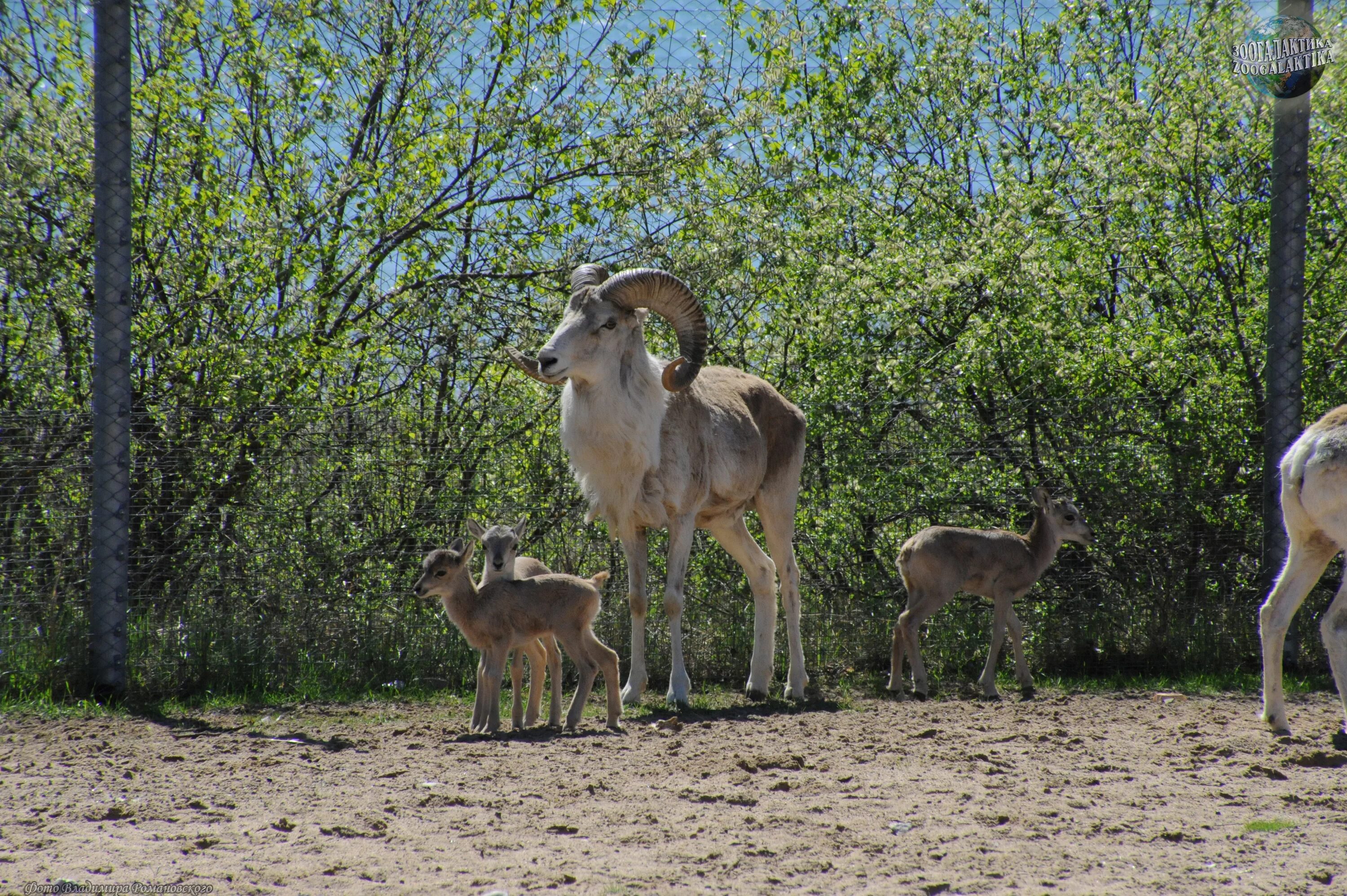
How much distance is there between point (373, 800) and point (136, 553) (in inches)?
198

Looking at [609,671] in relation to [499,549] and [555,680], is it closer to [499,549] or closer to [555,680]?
[555,680]

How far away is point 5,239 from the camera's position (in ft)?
31.1

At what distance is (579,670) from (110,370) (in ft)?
13.5

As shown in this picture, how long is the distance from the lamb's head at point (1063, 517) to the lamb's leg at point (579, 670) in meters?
4.09

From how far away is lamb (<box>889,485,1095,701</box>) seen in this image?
8.38 metres

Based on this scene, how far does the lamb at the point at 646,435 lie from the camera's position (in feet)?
25.8

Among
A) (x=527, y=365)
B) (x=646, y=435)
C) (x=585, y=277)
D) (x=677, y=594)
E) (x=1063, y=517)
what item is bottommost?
(x=677, y=594)

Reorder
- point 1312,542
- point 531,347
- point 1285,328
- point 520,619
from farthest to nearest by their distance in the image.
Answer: point 531,347 → point 1285,328 → point 520,619 → point 1312,542

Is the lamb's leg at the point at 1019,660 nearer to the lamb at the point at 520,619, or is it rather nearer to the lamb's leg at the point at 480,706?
the lamb at the point at 520,619

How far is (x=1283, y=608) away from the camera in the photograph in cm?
640

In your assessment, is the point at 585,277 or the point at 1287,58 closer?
the point at 585,277

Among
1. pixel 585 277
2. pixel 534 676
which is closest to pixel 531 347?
pixel 585 277

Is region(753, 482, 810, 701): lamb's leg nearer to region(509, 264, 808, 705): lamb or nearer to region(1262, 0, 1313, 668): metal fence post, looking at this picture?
region(509, 264, 808, 705): lamb

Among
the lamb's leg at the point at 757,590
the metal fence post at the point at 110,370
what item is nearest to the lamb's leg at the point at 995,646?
the lamb's leg at the point at 757,590
